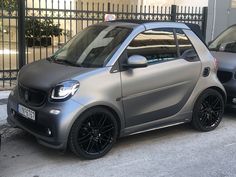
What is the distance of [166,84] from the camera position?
19.4ft

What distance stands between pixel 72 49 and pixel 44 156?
156 centimetres

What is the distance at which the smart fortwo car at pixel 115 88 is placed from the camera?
5.11m

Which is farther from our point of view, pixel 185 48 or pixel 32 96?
pixel 185 48

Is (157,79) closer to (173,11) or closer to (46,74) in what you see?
(46,74)

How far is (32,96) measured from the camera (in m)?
5.34

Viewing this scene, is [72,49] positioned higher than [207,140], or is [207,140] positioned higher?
[72,49]

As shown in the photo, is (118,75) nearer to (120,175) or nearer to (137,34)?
(137,34)

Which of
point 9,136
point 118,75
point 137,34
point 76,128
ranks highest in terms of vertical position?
point 137,34

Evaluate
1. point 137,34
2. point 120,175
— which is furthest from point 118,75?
point 120,175

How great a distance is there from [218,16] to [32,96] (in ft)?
29.0

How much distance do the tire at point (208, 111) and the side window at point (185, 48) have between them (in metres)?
0.56

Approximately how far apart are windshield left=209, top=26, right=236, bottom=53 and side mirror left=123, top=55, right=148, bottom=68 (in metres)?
2.89

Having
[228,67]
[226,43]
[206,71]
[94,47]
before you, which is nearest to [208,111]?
[206,71]

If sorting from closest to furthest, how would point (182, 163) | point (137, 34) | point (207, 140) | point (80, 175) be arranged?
point (80, 175)
point (182, 163)
point (137, 34)
point (207, 140)
